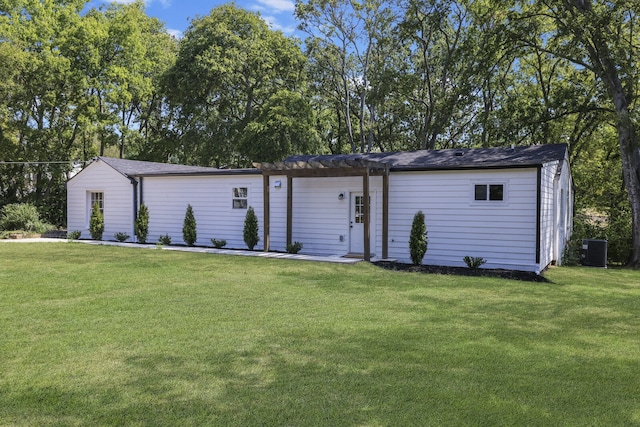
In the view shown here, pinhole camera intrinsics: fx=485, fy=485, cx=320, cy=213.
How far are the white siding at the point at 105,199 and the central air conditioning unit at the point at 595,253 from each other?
46.0 ft

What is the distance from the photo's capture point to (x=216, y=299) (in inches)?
268

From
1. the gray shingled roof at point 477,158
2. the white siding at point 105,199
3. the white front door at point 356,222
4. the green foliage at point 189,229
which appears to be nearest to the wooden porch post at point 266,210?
the white front door at point 356,222

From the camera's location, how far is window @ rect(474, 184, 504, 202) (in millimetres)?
10875

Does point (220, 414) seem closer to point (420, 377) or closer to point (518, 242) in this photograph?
point (420, 377)

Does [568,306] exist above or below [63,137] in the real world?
below

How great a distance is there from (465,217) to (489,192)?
781 mm

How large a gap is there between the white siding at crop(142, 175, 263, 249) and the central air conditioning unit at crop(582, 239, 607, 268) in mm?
8883

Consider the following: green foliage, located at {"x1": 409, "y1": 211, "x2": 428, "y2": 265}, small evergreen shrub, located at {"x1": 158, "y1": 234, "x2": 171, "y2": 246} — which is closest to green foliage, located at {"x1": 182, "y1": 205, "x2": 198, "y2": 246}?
small evergreen shrub, located at {"x1": 158, "y1": 234, "x2": 171, "y2": 246}

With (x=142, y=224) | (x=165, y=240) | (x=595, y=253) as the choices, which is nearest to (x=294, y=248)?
(x=165, y=240)

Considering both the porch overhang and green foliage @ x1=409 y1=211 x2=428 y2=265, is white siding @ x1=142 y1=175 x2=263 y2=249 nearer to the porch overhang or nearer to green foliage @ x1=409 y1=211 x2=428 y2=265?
the porch overhang

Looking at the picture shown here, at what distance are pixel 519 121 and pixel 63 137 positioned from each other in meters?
19.9

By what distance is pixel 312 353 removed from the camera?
448 centimetres


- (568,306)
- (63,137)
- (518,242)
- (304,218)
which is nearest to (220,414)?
(568,306)

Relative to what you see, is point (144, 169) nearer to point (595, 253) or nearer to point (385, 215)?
point (385, 215)
